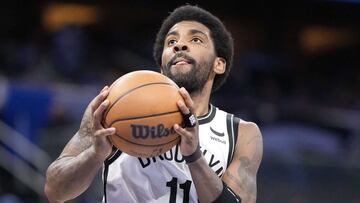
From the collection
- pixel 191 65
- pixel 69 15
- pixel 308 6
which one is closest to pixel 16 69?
pixel 69 15

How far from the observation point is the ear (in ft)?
15.9

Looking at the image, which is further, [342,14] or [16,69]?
[342,14]

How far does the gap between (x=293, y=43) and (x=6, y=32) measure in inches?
211

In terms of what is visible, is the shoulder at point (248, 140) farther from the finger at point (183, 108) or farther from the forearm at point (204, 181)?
the finger at point (183, 108)

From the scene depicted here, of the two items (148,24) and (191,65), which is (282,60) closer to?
(148,24)

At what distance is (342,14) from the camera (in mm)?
14570

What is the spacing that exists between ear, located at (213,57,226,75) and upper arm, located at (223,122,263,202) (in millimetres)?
370

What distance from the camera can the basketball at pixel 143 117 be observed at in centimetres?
372

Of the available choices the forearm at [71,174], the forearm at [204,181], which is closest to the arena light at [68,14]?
the forearm at [71,174]

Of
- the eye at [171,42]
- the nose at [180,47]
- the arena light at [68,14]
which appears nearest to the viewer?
the nose at [180,47]

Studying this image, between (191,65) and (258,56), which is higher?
(191,65)

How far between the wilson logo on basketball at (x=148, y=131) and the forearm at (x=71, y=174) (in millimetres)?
300

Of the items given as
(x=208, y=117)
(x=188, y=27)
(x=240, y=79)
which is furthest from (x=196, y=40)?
(x=240, y=79)

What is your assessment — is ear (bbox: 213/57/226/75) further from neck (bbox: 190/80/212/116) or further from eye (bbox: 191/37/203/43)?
eye (bbox: 191/37/203/43)
